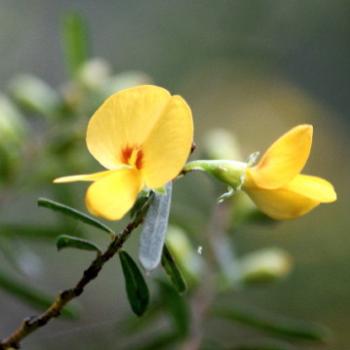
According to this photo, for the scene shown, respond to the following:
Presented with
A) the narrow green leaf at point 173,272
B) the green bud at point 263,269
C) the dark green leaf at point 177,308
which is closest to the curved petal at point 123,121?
the narrow green leaf at point 173,272

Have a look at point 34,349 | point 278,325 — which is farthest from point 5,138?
point 34,349

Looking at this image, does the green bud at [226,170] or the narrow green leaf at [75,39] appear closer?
the green bud at [226,170]

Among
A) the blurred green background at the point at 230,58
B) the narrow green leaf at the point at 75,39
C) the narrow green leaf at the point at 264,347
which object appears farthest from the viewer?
the blurred green background at the point at 230,58

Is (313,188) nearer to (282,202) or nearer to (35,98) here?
(282,202)

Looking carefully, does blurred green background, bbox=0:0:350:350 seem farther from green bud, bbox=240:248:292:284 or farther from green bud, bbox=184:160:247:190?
green bud, bbox=184:160:247:190

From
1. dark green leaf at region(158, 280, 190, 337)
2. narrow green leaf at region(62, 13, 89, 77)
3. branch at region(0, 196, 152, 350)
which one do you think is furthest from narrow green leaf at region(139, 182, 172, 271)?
narrow green leaf at region(62, 13, 89, 77)

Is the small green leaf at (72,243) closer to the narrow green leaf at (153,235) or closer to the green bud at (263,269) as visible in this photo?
the narrow green leaf at (153,235)

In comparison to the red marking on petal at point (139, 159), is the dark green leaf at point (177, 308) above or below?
above

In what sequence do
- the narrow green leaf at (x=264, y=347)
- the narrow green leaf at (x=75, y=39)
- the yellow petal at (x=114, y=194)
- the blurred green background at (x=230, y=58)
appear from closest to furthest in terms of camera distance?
the yellow petal at (x=114, y=194) < the narrow green leaf at (x=264, y=347) < the narrow green leaf at (x=75, y=39) < the blurred green background at (x=230, y=58)
